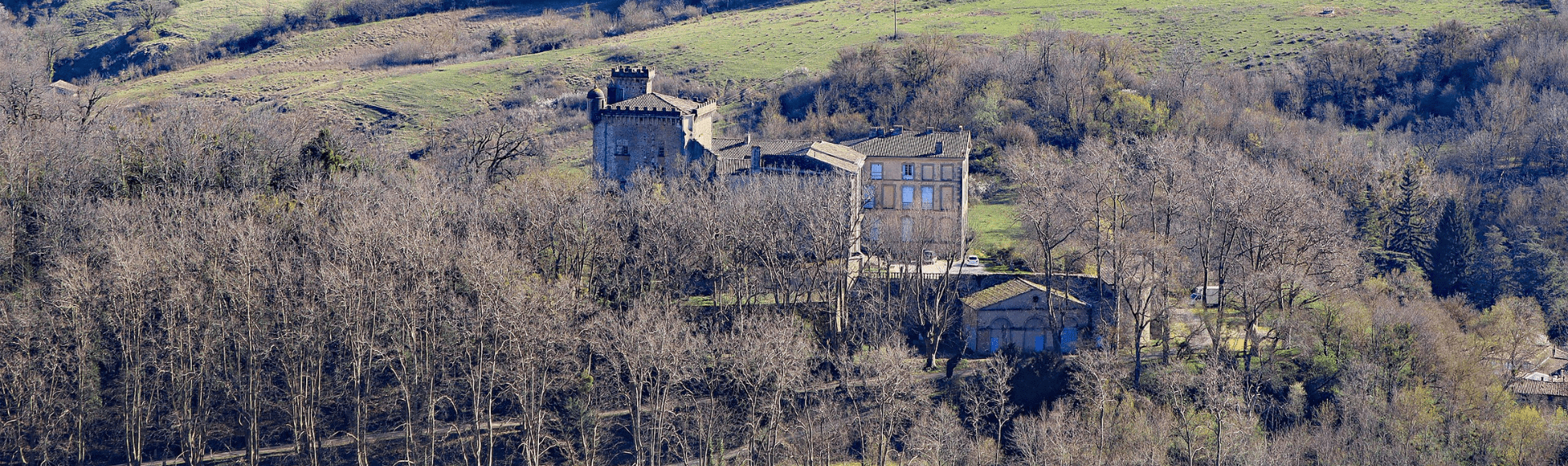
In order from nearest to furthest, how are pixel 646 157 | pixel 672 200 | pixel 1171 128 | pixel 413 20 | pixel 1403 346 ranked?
pixel 1403 346 → pixel 672 200 → pixel 646 157 → pixel 1171 128 → pixel 413 20

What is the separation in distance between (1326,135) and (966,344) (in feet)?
152

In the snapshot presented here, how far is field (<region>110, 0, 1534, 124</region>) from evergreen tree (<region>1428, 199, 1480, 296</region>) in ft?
127

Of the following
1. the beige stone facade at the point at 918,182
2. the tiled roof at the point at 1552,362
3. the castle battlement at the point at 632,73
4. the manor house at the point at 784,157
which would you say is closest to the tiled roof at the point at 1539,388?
the tiled roof at the point at 1552,362

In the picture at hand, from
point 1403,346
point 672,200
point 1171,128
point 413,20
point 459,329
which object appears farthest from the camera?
point 413,20

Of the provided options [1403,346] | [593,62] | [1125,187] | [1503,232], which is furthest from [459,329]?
[593,62]

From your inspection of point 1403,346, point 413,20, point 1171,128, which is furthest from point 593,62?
point 1403,346

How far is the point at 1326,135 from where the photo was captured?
10062 centimetres

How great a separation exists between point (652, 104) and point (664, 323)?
2322 centimetres

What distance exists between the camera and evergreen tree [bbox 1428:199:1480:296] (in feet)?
263

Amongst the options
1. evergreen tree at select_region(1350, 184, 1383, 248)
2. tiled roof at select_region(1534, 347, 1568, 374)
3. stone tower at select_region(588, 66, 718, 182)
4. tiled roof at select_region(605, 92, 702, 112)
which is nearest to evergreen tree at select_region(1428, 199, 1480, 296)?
evergreen tree at select_region(1350, 184, 1383, 248)

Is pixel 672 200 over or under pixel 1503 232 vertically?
over

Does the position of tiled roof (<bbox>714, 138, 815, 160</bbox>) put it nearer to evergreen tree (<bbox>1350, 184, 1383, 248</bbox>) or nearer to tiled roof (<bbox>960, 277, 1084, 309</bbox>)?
tiled roof (<bbox>960, 277, 1084, 309</bbox>)

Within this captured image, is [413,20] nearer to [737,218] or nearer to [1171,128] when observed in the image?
[1171,128]

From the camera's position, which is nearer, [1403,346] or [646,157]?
[1403,346]
